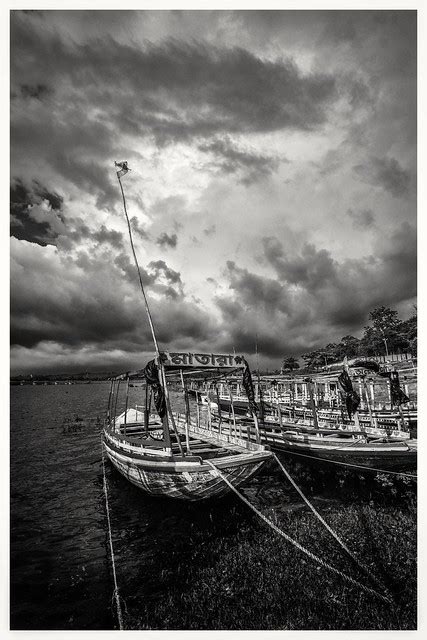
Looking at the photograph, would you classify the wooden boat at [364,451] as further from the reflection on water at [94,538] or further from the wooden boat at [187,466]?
the wooden boat at [187,466]

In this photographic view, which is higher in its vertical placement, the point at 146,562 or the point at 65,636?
the point at 65,636

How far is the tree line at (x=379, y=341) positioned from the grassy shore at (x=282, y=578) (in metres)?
70.2

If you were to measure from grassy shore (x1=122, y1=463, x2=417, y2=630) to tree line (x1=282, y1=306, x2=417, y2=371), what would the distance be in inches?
2765

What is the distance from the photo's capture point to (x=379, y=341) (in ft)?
297

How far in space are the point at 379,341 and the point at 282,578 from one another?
9601 centimetres

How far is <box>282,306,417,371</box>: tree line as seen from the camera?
84125 millimetres

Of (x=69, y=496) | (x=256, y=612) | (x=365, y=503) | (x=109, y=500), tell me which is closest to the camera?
(x=256, y=612)

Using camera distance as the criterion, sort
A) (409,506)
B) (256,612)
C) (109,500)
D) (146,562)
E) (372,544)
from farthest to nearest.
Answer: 1. (109,500)
2. (409,506)
3. (146,562)
4. (372,544)
5. (256,612)

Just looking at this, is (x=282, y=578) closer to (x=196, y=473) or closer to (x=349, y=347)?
(x=196, y=473)

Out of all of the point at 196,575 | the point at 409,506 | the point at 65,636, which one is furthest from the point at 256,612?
the point at 409,506
